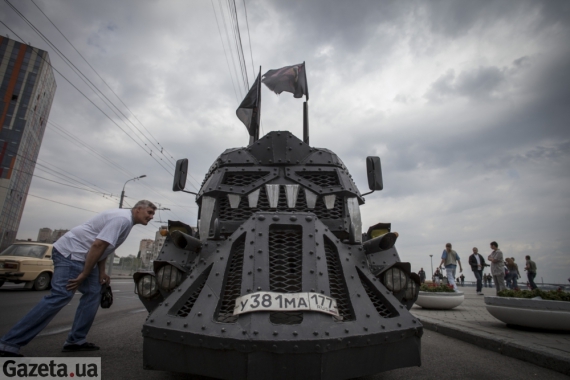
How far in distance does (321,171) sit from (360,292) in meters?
1.71

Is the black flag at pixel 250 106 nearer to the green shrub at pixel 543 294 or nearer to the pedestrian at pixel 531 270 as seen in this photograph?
the green shrub at pixel 543 294

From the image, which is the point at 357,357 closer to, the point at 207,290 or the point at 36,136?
the point at 207,290

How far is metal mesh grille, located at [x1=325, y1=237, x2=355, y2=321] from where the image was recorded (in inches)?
87.5

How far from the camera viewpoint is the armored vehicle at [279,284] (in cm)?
176

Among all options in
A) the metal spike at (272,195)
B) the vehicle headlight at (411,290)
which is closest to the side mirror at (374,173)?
the metal spike at (272,195)

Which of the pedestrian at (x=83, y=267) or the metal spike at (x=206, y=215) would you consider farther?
the metal spike at (x=206, y=215)

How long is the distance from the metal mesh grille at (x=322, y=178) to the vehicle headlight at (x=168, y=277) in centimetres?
173

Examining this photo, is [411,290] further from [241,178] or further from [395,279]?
[241,178]

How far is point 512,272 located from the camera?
10.4m

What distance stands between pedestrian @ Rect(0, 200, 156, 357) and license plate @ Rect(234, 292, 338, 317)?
192 centimetres

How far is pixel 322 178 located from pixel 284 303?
199 cm

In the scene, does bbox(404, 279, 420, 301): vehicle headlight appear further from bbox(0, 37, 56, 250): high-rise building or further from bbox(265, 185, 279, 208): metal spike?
bbox(0, 37, 56, 250): high-rise building

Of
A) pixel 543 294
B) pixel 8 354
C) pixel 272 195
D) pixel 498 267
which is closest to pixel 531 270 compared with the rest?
pixel 498 267

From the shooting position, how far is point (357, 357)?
1.86 metres
